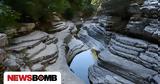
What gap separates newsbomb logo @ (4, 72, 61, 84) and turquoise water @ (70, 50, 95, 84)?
7.80m

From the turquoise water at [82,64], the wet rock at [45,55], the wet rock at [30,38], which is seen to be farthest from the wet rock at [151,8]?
the wet rock at [30,38]

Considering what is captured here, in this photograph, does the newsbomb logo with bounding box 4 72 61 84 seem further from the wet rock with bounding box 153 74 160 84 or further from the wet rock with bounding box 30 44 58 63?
the wet rock with bounding box 30 44 58 63

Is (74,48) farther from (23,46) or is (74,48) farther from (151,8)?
(151,8)

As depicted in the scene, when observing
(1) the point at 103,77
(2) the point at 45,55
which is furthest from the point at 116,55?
(2) the point at 45,55

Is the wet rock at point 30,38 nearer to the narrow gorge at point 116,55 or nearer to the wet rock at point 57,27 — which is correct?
the narrow gorge at point 116,55

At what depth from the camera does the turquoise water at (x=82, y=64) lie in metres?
11.9

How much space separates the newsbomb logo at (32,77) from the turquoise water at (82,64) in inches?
307

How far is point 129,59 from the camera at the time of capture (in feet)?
32.8

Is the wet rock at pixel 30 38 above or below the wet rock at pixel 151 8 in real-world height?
below

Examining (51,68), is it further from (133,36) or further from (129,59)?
(133,36)

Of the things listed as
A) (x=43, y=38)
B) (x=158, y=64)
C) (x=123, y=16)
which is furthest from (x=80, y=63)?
(x=158, y=64)

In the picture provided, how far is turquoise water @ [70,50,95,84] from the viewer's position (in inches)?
468

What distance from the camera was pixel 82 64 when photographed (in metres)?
13.4

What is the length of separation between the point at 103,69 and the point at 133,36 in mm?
1725
